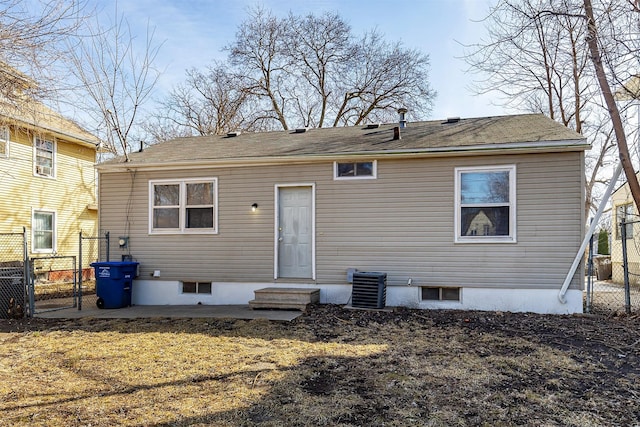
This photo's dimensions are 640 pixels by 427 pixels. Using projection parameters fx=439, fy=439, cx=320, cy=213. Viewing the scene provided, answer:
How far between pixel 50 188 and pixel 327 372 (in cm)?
1294

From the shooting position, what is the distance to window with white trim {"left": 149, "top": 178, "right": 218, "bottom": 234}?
883 centimetres

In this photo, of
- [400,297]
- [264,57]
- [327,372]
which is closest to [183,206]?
[400,297]

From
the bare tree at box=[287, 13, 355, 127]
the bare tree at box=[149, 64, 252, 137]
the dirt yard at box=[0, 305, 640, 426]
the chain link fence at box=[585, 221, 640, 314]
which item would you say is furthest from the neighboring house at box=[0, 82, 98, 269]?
the chain link fence at box=[585, 221, 640, 314]

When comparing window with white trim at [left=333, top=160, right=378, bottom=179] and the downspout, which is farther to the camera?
window with white trim at [left=333, top=160, right=378, bottom=179]

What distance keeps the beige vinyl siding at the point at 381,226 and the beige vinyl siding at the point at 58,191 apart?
5.25m

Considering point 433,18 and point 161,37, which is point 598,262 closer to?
point 433,18

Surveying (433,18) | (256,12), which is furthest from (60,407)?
(256,12)

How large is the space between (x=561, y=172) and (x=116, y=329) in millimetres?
7466

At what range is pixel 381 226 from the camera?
799 cm

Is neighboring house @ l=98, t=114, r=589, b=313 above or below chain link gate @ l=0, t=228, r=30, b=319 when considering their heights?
above

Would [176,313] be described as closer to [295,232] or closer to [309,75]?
[295,232]

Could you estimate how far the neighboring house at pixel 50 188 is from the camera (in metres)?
12.5

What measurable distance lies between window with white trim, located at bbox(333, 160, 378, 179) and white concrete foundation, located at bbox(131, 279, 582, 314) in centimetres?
204

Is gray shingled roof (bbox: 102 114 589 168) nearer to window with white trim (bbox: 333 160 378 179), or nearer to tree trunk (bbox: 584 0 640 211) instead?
window with white trim (bbox: 333 160 378 179)
